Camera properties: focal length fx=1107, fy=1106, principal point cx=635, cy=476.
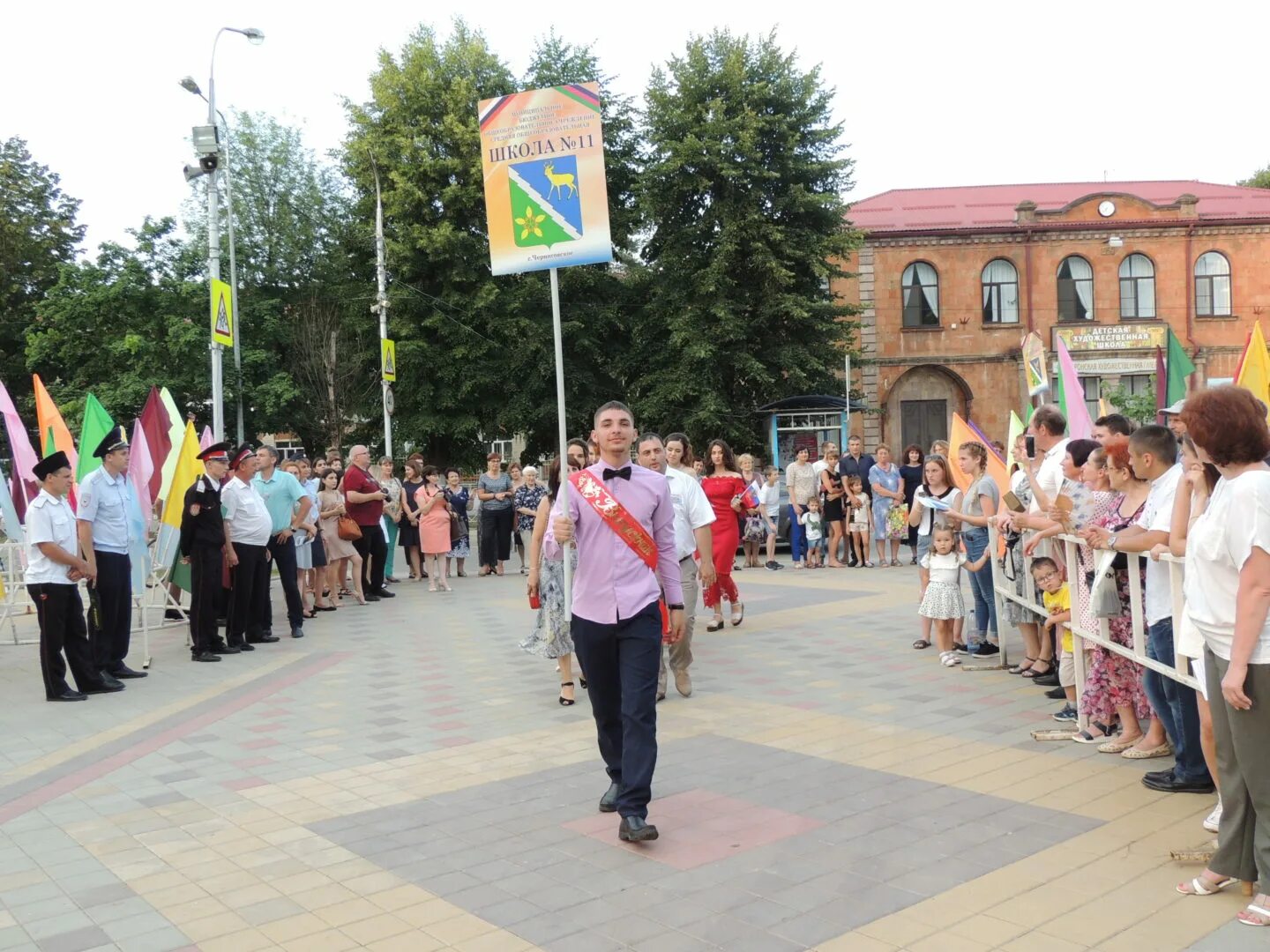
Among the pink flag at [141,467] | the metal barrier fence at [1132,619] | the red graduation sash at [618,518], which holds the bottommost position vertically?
the metal barrier fence at [1132,619]

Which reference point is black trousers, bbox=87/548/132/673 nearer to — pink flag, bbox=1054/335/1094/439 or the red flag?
the red flag

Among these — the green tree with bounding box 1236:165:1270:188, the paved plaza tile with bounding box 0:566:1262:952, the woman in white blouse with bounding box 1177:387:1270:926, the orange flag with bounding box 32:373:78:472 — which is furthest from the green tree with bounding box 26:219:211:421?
the green tree with bounding box 1236:165:1270:188

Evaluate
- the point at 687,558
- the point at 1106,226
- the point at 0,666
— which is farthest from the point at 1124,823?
the point at 1106,226

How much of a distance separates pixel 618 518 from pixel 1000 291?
34287 mm

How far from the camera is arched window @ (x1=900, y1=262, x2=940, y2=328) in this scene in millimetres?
36750

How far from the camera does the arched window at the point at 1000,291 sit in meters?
36.7

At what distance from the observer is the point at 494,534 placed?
18.2 metres

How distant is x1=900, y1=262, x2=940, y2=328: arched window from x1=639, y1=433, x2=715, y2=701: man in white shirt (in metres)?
29.4

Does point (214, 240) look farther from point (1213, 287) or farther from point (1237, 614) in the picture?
point (1213, 287)

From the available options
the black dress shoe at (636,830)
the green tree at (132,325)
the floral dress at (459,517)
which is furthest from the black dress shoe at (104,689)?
the green tree at (132,325)

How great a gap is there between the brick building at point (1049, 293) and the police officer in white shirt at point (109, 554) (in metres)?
29.5

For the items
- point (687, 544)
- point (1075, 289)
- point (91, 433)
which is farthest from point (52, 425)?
point (1075, 289)

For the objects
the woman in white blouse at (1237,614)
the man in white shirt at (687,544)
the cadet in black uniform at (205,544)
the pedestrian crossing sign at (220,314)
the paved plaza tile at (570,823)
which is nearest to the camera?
the woman in white blouse at (1237,614)

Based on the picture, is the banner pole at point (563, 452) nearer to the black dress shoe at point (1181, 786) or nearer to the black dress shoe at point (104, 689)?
the black dress shoe at point (1181, 786)
